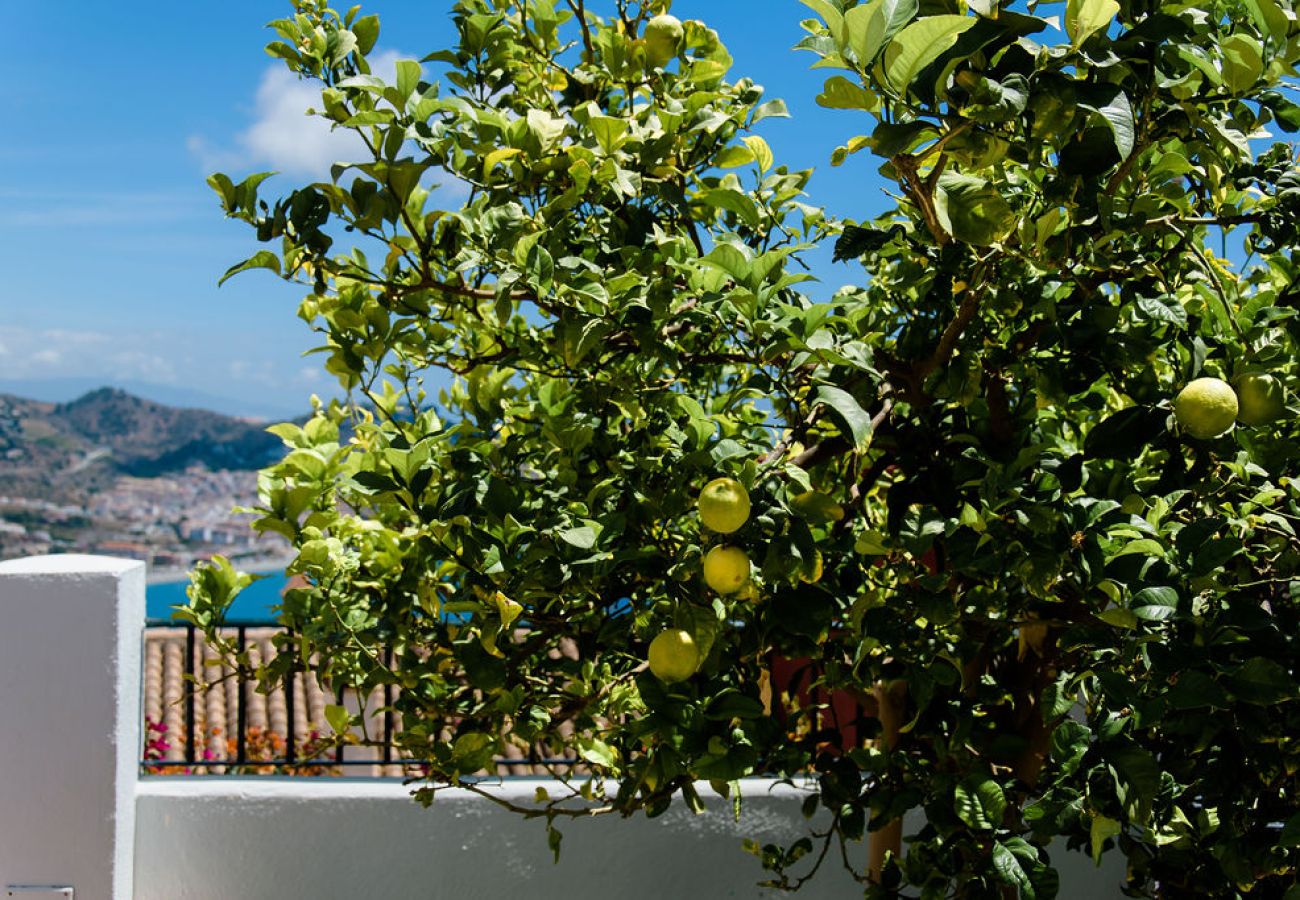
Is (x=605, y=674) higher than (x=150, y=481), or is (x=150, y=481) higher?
(x=150, y=481)

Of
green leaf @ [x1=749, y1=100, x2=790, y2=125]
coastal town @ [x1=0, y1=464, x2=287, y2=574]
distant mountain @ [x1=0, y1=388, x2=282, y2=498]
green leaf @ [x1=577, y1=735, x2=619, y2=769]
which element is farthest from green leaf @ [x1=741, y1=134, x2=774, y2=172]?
coastal town @ [x1=0, y1=464, x2=287, y2=574]

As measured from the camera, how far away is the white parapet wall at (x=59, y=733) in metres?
3.43

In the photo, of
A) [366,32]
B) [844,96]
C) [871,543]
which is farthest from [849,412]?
[366,32]

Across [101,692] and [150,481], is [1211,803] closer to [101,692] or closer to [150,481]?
[101,692]

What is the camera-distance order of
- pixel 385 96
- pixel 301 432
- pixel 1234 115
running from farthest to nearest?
pixel 301 432 → pixel 385 96 → pixel 1234 115

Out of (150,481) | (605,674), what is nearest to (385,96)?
(605,674)

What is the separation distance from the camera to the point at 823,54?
1132 mm

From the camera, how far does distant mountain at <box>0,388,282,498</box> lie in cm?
7156

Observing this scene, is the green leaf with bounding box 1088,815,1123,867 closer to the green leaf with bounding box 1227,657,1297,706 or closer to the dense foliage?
the dense foliage

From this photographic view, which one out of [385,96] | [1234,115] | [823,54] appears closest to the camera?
[823,54]

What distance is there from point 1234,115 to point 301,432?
6.02 feet

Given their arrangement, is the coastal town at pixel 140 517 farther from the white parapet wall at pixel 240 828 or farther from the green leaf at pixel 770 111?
the green leaf at pixel 770 111

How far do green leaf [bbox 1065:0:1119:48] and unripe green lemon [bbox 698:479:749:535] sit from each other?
0.62 m

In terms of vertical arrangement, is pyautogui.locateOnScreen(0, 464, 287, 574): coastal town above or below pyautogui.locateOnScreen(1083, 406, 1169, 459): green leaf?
above
